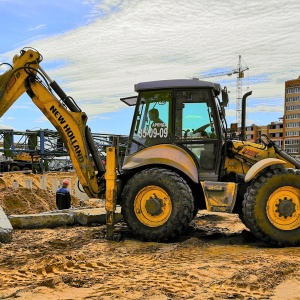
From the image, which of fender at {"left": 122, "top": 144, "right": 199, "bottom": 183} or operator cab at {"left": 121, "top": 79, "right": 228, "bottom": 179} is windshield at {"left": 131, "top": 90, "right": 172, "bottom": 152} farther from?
fender at {"left": 122, "top": 144, "right": 199, "bottom": 183}

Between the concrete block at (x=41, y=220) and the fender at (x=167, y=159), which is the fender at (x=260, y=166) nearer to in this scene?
the fender at (x=167, y=159)

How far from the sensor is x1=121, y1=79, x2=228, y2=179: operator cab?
7.78m

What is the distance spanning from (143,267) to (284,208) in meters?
2.76

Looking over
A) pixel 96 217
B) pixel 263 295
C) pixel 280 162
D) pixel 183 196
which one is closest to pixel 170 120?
pixel 183 196

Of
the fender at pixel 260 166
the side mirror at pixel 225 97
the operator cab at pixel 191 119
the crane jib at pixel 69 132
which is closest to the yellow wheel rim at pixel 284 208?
the fender at pixel 260 166

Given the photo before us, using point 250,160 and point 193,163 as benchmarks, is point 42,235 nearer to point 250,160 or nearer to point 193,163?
point 193,163

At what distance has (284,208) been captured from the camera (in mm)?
7129

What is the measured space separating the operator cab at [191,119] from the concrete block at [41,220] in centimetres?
301

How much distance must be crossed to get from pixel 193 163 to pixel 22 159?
103 ft

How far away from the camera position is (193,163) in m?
7.71

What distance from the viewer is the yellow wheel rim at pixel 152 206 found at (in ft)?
24.6

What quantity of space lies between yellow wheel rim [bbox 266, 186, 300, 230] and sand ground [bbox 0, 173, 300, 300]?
440 mm

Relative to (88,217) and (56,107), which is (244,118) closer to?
(56,107)

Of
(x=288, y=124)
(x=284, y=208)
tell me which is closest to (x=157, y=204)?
(x=284, y=208)
